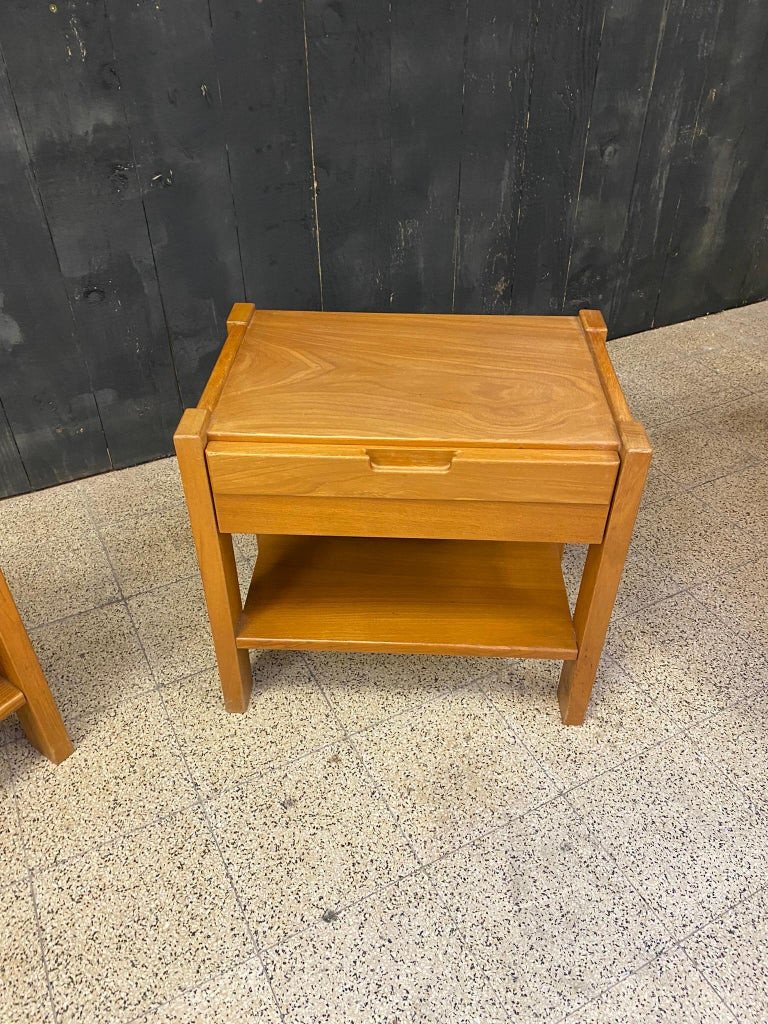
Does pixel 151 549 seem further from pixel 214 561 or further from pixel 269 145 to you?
pixel 269 145

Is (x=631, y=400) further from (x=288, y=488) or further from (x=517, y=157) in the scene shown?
(x=288, y=488)

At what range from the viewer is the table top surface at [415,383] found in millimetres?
920

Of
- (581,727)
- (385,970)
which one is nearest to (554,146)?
(581,727)

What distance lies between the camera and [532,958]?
907mm

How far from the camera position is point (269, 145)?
1467 millimetres

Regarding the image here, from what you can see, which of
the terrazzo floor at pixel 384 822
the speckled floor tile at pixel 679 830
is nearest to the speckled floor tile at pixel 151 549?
the terrazzo floor at pixel 384 822

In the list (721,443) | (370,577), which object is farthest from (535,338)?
(721,443)

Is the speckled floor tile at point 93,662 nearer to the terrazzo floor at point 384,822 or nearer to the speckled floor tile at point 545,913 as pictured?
the terrazzo floor at point 384,822

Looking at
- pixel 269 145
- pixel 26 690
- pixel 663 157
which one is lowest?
pixel 26 690

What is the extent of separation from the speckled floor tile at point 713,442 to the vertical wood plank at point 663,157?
418 mm

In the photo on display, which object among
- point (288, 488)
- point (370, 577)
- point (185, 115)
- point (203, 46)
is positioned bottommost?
point (370, 577)

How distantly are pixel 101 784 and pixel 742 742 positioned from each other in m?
0.93

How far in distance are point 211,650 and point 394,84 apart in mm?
1135

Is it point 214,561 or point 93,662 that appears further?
point 93,662
